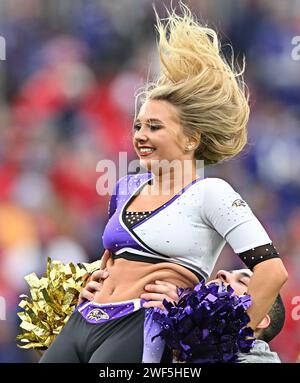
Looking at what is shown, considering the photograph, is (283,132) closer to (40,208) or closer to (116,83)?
(116,83)

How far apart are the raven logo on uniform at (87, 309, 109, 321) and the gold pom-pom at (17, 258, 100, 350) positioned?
32cm

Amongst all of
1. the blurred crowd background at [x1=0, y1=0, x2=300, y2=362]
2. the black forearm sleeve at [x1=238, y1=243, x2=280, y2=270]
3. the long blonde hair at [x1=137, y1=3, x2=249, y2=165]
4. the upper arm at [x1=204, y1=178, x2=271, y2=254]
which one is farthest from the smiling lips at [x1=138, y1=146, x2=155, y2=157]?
the blurred crowd background at [x1=0, y1=0, x2=300, y2=362]

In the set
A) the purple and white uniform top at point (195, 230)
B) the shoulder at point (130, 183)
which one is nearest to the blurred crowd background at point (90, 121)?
the shoulder at point (130, 183)

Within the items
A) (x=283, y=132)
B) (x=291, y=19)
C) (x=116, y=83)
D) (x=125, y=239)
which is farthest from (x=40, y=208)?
(x=125, y=239)

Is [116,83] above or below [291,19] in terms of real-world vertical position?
below

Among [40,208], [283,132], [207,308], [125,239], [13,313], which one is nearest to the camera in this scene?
[207,308]

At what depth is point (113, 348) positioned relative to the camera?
8.38 ft

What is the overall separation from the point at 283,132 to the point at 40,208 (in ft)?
6.56

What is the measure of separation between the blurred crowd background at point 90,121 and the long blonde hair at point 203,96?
2.82 m

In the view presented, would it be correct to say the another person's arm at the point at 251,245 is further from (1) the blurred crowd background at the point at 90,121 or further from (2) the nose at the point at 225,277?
(1) the blurred crowd background at the point at 90,121

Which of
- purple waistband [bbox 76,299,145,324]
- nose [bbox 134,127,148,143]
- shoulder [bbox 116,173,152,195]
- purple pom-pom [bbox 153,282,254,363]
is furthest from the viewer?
shoulder [bbox 116,173,152,195]

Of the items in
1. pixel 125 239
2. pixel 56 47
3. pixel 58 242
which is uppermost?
pixel 56 47

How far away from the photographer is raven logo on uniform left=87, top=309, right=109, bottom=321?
264cm

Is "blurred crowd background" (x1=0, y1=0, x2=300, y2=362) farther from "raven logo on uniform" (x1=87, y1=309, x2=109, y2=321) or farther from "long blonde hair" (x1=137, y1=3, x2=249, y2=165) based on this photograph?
"raven logo on uniform" (x1=87, y1=309, x2=109, y2=321)
